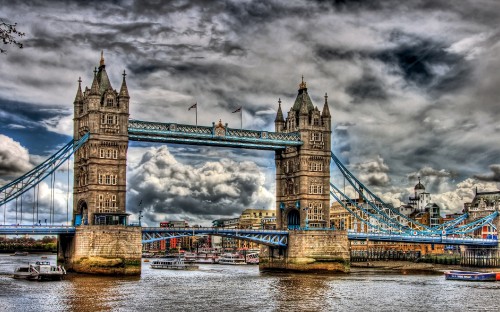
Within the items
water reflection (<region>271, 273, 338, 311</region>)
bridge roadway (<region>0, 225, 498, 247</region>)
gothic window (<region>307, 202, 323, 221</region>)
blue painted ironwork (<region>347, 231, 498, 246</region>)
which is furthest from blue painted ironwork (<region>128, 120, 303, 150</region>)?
water reflection (<region>271, 273, 338, 311</region>)

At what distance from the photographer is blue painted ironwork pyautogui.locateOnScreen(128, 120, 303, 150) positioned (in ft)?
320

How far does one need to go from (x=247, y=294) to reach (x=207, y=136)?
3402 centimetres

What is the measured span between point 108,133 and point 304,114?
1203 inches

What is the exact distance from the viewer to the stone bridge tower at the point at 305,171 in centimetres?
10938

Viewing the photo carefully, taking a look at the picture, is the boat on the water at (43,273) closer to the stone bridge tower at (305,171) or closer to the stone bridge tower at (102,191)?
the stone bridge tower at (102,191)

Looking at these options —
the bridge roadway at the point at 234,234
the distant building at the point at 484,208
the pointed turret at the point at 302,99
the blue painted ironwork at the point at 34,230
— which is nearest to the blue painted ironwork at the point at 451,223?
the distant building at the point at 484,208

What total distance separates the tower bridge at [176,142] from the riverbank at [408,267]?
6.21 meters

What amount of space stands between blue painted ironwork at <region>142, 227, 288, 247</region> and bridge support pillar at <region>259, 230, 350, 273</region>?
1.90 meters

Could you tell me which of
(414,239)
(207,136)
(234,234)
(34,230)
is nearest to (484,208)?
(414,239)

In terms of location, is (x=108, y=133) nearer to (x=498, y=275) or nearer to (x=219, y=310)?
(x=219, y=310)

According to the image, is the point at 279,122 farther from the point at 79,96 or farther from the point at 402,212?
the point at 402,212

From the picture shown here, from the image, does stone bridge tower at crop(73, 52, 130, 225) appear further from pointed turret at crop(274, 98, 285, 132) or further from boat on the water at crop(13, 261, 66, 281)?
pointed turret at crop(274, 98, 285, 132)

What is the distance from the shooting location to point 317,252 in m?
106

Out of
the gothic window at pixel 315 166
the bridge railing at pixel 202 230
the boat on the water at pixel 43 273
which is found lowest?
the boat on the water at pixel 43 273
